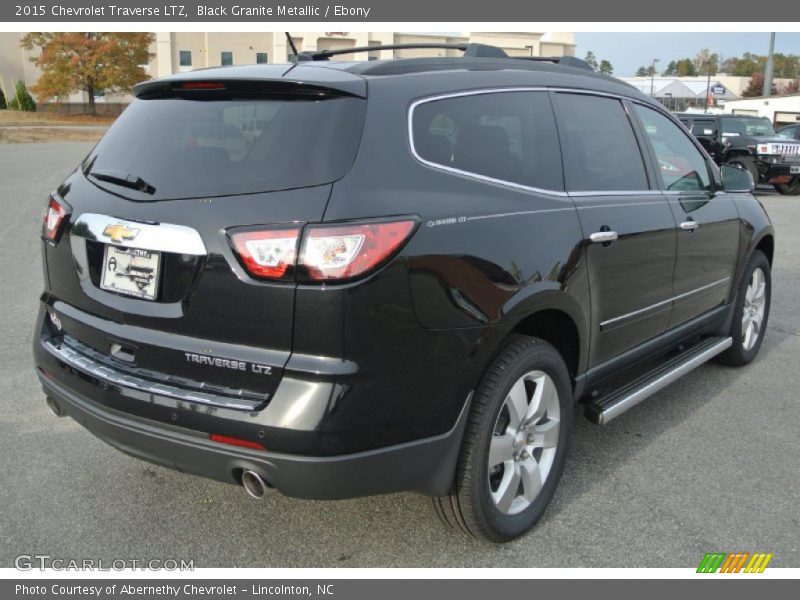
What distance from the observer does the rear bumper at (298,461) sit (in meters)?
2.47

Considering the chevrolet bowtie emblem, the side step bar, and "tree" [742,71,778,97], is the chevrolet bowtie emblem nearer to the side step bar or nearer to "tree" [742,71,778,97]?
the side step bar

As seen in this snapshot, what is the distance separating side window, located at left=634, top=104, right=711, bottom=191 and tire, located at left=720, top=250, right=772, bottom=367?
93 cm

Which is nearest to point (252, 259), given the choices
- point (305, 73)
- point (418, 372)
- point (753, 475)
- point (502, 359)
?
point (418, 372)

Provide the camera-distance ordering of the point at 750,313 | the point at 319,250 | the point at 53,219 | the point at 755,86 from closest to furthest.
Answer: the point at 319,250 → the point at 53,219 → the point at 750,313 → the point at 755,86

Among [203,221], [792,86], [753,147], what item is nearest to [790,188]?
[753,147]

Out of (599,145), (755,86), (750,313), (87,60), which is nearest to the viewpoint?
(599,145)

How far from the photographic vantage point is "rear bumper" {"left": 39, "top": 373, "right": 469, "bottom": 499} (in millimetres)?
2473

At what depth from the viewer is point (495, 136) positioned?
10.2 ft

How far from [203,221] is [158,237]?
0.19m

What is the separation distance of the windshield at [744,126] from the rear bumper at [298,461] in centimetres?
1796

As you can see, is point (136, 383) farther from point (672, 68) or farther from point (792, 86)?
point (672, 68)

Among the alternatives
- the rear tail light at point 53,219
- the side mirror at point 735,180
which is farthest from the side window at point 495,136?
the side mirror at point 735,180

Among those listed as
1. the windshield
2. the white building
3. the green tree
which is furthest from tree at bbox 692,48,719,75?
the windshield

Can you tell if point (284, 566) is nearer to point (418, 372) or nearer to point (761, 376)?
point (418, 372)
